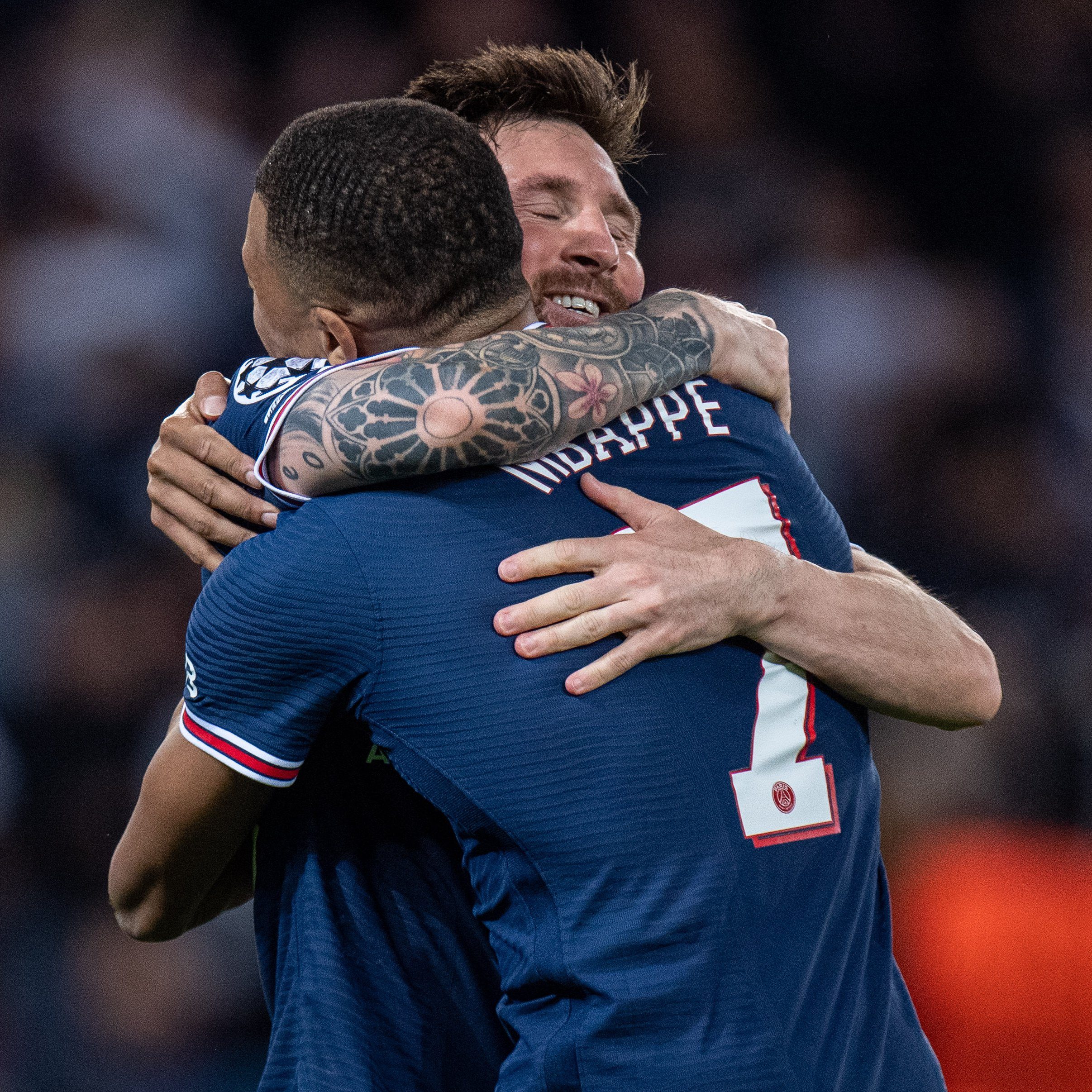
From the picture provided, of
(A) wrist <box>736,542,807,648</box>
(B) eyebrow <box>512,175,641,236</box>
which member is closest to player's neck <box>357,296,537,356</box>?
(A) wrist <box>736,542,807,648</box>

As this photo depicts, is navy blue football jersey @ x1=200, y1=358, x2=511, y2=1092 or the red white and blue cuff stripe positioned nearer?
the red white and blue cuff stripe

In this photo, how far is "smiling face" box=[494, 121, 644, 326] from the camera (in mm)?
1918

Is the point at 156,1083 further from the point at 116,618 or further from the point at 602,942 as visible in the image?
the point at 602,942

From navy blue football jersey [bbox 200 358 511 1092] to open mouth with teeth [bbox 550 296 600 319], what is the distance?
73 cm

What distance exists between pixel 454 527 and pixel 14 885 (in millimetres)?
2073

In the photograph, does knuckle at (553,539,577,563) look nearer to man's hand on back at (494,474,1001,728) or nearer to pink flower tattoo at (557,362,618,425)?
man's hand on back at (494,474,1001,728)

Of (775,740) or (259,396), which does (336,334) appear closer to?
(259,396)

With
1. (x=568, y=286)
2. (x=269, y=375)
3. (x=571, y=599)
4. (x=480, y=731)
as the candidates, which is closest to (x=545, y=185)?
(x=568, y=286)

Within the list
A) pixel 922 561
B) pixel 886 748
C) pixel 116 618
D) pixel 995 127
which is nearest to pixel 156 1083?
pixel 116 618

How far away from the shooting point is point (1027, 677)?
3426 mm

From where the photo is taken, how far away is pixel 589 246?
1924 mm

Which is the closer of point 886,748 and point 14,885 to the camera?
point 14,885

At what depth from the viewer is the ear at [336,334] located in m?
1.25

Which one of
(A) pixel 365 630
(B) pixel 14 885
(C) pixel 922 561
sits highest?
(A) pixel 365 630
